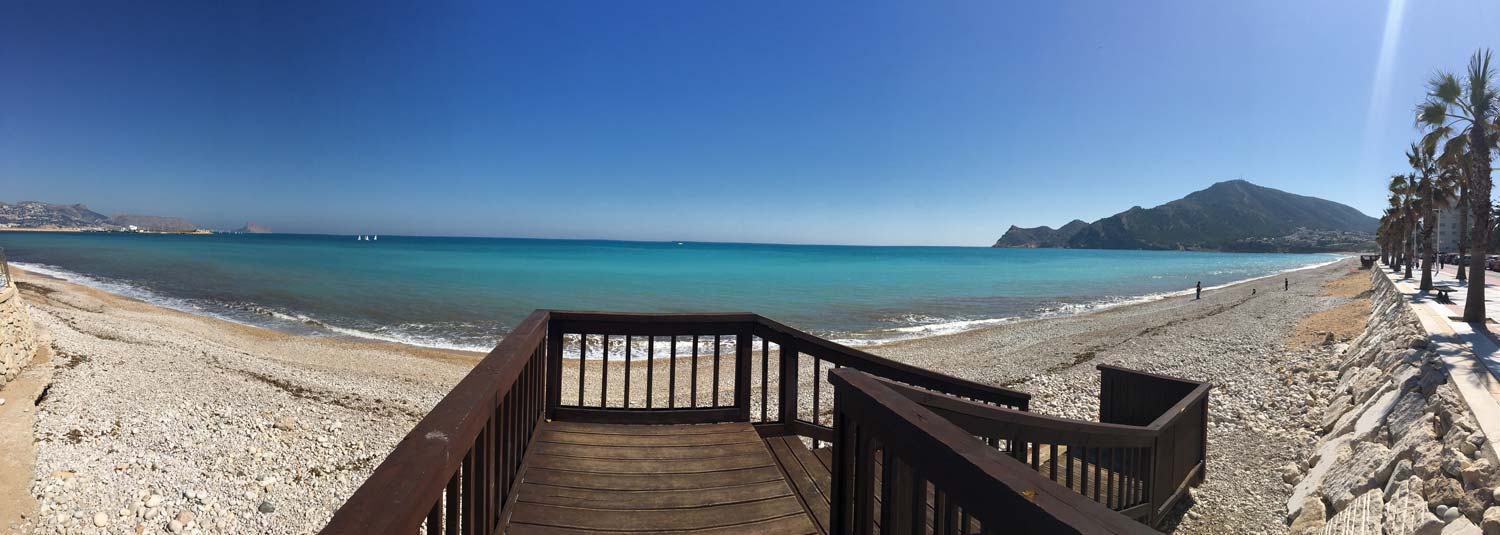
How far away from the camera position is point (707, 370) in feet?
46.1

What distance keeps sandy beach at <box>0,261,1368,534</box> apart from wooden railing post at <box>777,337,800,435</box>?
4.42 metres

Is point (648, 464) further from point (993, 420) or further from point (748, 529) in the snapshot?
point (993, 420)

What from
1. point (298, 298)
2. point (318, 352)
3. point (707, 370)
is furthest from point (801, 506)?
point (298, 298)

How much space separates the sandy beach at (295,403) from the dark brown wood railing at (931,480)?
532cm

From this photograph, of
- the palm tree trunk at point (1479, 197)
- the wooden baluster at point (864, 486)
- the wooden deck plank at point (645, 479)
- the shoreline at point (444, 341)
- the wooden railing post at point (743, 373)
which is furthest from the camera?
the shoreline at point (444, 341)

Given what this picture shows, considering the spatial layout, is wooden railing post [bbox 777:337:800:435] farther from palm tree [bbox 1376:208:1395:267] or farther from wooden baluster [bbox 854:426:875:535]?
palm tree [bbox 1376:208:1395:267]

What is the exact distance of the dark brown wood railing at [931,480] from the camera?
4.31 feet

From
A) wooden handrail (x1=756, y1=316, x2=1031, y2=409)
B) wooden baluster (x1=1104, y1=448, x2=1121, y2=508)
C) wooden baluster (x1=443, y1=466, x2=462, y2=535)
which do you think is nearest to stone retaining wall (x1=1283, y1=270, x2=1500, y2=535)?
wooden baluster (x1=1104, y1=448, x2=1121, y2=508)

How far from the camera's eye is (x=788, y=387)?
14.8ft

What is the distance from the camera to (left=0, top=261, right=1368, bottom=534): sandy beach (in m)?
6.22

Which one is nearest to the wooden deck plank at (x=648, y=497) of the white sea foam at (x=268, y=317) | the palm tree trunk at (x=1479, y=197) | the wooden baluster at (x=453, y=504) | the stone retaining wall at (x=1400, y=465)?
the wooden baluster at (x=453, y=504)

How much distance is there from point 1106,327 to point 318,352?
26.2 metres

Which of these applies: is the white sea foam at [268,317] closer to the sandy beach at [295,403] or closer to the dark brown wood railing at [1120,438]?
the sandy beach at [295,403]

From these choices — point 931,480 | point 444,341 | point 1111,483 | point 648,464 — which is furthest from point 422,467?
point 444,341
